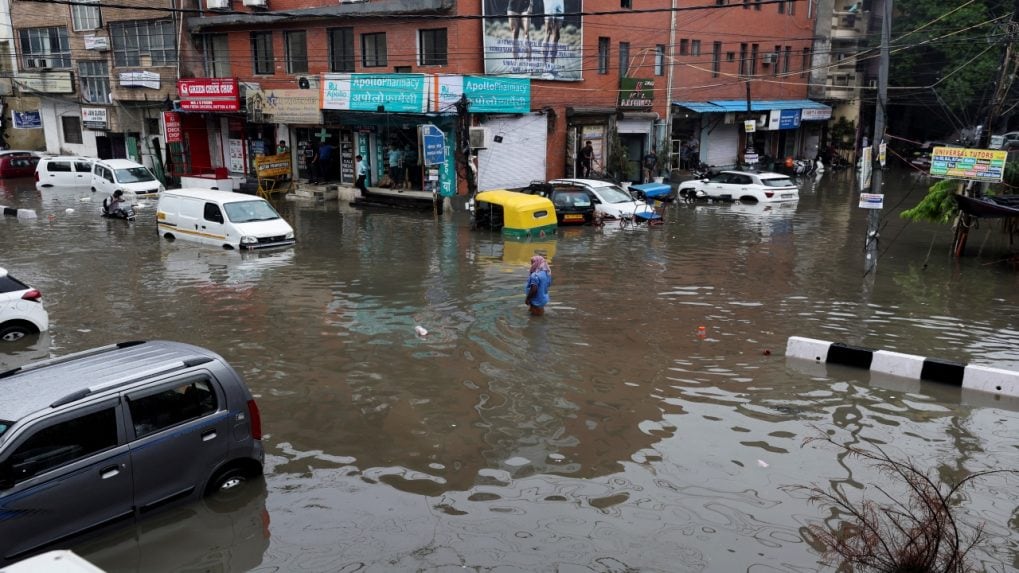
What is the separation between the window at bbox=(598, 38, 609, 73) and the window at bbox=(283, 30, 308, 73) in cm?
1255

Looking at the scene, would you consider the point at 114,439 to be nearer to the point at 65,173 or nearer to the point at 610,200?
the point at 610,200

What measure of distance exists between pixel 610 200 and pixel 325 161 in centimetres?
1359

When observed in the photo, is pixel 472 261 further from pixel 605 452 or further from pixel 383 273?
pixel 605 452

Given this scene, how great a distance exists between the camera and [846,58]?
49719 mm

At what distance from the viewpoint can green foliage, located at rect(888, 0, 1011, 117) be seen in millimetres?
43688

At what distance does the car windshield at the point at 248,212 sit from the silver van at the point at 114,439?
13.4m

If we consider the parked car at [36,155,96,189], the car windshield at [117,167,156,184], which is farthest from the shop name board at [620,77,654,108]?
the parked car at [36,155,96,189]

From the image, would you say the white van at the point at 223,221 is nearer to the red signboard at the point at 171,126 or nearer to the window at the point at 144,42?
the red signboard at the point at 171,126

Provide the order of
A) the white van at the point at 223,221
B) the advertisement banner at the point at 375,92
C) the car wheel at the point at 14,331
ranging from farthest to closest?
the advertisement banner at the point at 375,92 → the white van at the point at 223,221 → the car wheel at the point at 14,331

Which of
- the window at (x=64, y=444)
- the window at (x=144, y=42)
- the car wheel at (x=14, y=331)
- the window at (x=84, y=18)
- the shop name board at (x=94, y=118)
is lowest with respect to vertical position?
the car wheel at (x=14, y=331)

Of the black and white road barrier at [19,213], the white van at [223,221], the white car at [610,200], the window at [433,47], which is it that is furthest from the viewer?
the window at [433,47]

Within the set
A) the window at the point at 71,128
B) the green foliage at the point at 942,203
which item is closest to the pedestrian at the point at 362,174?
the green foliage at the point at 942,203

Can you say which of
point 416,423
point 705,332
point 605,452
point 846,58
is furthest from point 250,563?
point 846,58

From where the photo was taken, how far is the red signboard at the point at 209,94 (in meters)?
33.1
